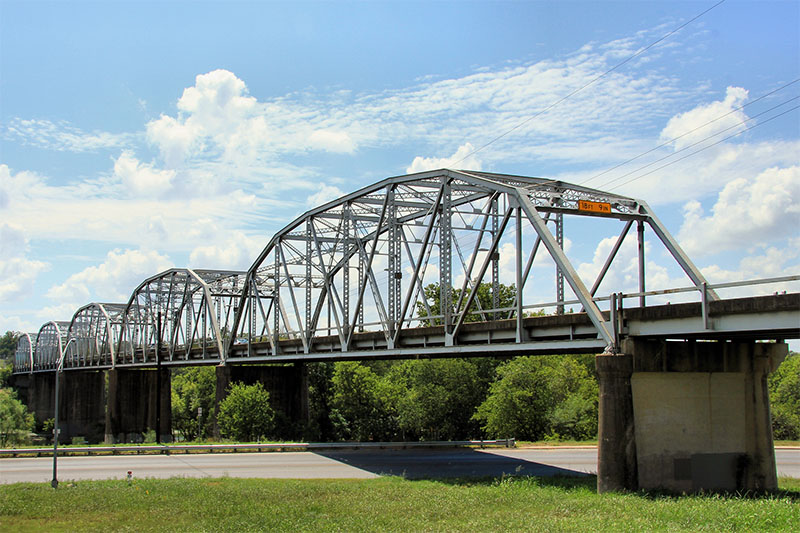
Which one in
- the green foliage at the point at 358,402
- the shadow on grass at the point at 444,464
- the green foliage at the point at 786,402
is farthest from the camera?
the green foliage at the point at 358,402

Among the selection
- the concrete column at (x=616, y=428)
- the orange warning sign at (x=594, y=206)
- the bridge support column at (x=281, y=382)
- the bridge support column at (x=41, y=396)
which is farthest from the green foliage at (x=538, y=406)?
the bridge support column at (x=41, y=396)

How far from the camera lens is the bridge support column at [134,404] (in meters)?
85.7

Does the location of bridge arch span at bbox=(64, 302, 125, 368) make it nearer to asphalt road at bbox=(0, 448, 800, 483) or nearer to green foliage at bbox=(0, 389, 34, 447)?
green foliage at bbox=(0, 389, 34, 447)

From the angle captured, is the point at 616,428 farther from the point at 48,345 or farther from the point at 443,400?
the point at 48,345

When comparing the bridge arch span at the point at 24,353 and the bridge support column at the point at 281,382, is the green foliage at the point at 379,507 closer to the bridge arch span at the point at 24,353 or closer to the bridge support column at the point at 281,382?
the bridge support column at the point at 281,382

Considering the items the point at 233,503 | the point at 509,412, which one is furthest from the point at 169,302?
the point at 233,503

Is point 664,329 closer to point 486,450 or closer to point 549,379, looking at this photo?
point 486,450

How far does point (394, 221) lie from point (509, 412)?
957 inches

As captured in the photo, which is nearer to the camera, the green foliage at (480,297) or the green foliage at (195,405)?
the green foliage at (480,297)

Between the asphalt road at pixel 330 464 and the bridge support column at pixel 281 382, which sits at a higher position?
the bridge support column at pixel 281 382

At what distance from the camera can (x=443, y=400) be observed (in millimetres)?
67688

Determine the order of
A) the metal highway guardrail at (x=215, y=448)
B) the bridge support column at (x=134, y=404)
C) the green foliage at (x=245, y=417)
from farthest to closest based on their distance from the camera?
the bridge support column at (x=134, y=404), the green foliage at (x=245, y=417), the metal highway guardrail at (x=215, y=448)

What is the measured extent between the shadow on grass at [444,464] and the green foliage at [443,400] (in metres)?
20.3

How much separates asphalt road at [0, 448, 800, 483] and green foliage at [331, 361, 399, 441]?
2584 cm
